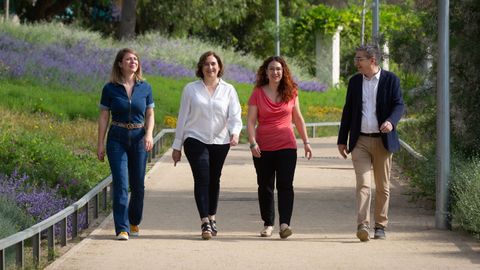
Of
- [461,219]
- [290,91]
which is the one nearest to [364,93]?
[290,91]

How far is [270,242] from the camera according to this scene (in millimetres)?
12805

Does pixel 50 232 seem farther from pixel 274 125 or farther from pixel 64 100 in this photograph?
pixel 64 100

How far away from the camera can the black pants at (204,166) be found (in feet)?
42.8

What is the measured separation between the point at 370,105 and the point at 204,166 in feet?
5.44

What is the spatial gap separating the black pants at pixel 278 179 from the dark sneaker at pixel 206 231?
60 cm

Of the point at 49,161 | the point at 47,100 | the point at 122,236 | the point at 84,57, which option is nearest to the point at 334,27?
the point at 84,57

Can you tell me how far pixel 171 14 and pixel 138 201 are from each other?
41485 mm

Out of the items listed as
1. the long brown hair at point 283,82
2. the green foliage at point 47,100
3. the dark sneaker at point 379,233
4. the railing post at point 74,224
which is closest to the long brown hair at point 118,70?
the long brown hair at point 283,82

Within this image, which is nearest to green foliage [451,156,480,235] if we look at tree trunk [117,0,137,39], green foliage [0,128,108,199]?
green foliage [0,128,108,199]

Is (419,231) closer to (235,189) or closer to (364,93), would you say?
(364,93)

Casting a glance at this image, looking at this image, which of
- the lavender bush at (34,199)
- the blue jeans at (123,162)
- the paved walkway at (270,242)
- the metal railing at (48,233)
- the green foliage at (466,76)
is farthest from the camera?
the green foliage at (466,76)

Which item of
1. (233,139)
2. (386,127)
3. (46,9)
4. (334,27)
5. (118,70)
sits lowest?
(233,139)

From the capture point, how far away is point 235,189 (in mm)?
18484

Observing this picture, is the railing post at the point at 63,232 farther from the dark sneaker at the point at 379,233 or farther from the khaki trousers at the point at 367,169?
the dark sneaker at the point at 379,233
